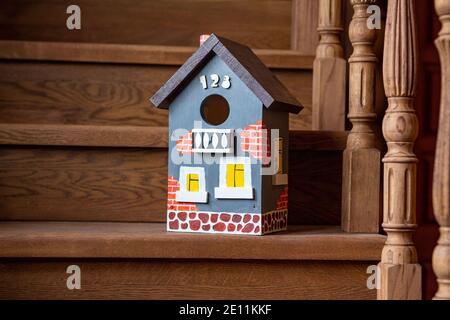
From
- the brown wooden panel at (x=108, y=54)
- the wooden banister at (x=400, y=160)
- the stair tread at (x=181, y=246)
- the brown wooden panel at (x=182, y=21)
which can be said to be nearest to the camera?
the wooden banister at (x=400, y=160)

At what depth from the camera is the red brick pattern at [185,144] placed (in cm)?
147

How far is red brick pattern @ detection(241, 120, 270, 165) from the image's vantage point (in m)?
1.42

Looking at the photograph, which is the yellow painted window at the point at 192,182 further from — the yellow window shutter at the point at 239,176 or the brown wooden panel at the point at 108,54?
the brown wooden panel at the point at 108,54

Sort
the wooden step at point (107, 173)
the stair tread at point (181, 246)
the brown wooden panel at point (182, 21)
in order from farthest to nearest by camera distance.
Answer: the brown wooden panel at point (182, 21) < the wooden step at point (107, 173) < the stair tread at point (181, 246)

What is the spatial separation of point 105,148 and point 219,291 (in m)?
0.45

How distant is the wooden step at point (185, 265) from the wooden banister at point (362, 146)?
0.37 ft

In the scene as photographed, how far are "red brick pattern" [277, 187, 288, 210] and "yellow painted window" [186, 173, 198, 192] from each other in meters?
0.18
